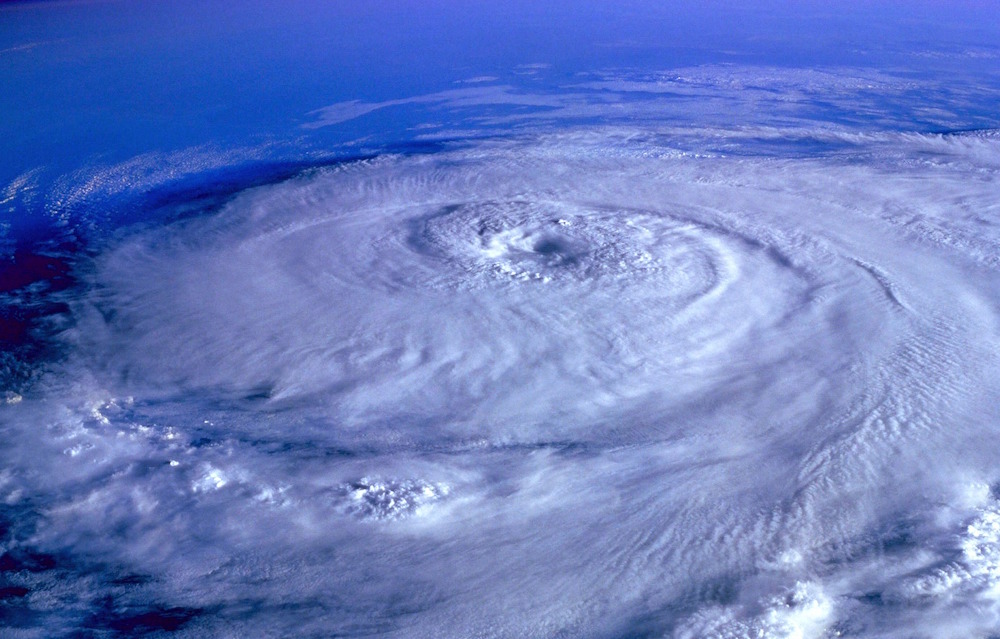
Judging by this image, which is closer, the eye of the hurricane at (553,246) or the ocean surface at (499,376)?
the ocean surface at (499,376)

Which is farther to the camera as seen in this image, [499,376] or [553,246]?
[553,246]

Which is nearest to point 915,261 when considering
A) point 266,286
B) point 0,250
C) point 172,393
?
point 266,286

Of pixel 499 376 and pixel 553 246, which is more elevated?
pixel 553 246

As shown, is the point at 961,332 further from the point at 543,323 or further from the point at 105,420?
the point at 105,420

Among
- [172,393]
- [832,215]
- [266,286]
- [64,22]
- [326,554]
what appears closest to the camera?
[326,554]

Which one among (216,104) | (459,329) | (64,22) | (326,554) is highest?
(64,22)

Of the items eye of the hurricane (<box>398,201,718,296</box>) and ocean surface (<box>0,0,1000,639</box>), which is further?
eye of the hurricane (<box>398,201,718,296</box>)

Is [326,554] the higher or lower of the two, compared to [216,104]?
lower

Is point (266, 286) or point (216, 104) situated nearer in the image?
point (266, 286)
